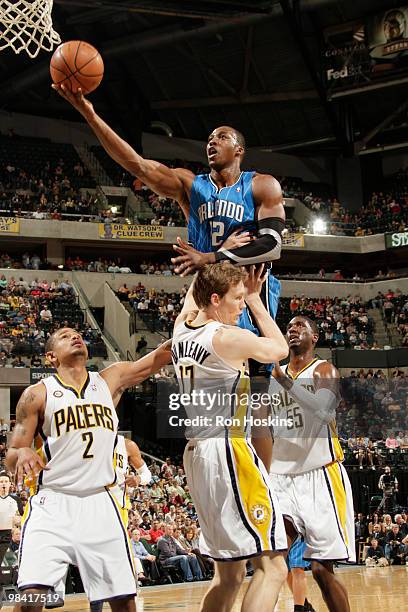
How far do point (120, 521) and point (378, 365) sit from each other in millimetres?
23602

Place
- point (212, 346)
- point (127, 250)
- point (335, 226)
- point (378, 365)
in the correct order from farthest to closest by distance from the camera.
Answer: point (335, 226), point (127, 250), point (378, 365), point (212, 346)

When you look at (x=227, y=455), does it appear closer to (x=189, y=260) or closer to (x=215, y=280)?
(x=215, y=280)

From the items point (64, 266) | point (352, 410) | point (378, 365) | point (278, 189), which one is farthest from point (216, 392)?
point (64, 266)

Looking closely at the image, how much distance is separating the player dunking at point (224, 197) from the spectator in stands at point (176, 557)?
27.8 feet

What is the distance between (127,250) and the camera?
33125mm

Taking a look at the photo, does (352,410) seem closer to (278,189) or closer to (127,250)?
(127,250)

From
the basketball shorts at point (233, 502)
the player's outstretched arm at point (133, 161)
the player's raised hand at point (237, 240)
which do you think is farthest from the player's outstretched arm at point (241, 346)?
the player's outstretched arm at point (133, 161)

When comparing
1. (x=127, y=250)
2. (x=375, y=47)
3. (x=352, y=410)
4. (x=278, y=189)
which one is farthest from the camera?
(x=127, y=250)

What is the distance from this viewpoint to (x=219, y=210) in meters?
5.80

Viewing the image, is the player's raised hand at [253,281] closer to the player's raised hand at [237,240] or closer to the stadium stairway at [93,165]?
the player's raised hand at [237,240]

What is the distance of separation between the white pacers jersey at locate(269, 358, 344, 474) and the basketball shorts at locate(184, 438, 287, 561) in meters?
2.11

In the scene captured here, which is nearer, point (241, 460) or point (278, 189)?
point (241, 460)

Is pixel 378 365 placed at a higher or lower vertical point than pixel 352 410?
higher

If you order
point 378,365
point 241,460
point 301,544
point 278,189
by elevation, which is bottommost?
point 301,544
